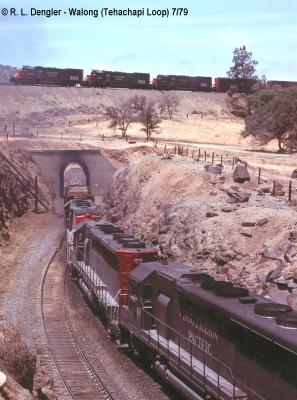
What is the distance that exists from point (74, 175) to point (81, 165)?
6.14 meters

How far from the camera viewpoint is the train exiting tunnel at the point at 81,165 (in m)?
68.8

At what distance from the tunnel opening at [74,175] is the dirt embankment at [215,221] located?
638 cm

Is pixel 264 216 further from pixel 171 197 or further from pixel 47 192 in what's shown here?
pixel 47 192

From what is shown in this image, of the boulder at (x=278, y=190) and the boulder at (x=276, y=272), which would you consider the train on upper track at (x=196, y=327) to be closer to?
the boulder at (x=276, y=272)

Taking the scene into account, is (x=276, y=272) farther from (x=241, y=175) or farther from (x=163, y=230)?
(x=241, y=175)

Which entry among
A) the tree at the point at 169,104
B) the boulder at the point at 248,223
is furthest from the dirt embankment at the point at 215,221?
the tree at the point at 169,104

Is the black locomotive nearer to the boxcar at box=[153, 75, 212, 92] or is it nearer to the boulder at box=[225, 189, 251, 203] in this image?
the boxcar at box=[153, 75, 212, 92]

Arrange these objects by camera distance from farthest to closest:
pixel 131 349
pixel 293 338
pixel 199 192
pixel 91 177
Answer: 1. pixel 91 177
2. pixel 199 192
3. pixel 131 349
4. pixel 293 338

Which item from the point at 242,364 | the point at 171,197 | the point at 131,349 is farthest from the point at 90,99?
the point at 242,364

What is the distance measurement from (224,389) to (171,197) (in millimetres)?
31548

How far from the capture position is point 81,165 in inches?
2709

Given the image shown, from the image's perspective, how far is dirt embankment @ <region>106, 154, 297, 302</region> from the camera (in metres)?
30.9

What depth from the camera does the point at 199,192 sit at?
1705 inches

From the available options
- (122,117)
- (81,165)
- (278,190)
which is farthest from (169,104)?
(278,190)
